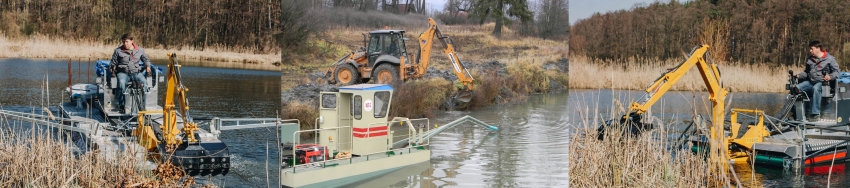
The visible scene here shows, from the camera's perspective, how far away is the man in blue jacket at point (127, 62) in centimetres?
1073

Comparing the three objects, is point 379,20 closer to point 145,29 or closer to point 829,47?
point 145,29

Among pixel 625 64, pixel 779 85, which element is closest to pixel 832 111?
pixel 625 64

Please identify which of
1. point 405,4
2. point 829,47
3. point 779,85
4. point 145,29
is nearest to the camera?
point 405,4

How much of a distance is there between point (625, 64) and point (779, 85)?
8.20 m

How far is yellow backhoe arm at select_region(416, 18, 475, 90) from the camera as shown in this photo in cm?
716

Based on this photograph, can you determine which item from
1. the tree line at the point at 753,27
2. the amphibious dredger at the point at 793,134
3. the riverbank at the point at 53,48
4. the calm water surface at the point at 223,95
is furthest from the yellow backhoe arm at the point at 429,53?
the tree line at the point at 753,27

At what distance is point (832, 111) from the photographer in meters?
18.1

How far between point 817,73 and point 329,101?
12738 millimetres

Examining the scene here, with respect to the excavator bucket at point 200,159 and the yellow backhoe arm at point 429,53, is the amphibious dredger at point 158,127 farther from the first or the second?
the yellow backhoe arm at point 429,53

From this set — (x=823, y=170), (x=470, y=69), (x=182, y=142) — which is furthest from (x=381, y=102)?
(x=823, y=170)

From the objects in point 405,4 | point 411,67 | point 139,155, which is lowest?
point 139,155

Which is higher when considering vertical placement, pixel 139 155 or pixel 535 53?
pixel 535 53

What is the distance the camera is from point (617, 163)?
8.24 metres

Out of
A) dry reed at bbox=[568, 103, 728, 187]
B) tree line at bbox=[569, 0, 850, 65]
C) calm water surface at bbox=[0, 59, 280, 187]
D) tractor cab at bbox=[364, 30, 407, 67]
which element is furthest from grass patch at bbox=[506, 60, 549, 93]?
tree line at bbox=[569, 0, 850, 65]
